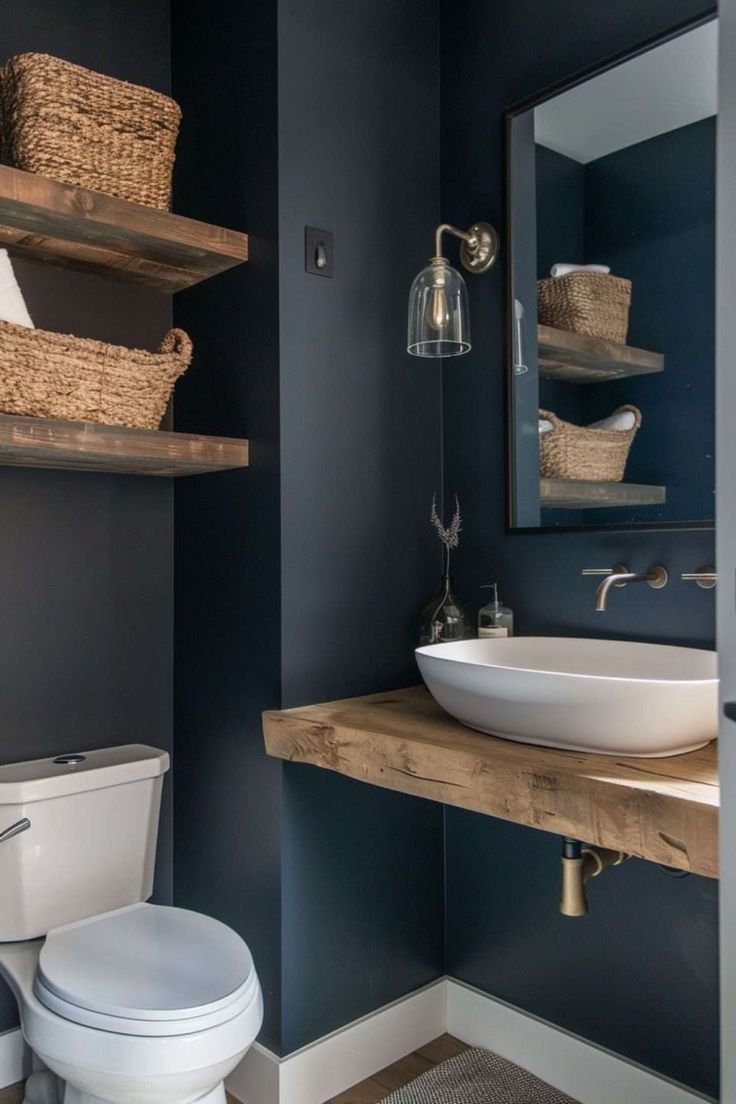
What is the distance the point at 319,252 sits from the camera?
6.27ft

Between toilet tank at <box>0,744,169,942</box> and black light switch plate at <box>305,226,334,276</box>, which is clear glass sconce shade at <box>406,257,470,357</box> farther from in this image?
toilet tank at <box>0,744,169,942</box>

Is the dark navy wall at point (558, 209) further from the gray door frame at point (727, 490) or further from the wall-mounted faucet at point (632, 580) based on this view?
the gray door frame at point (727, 490)

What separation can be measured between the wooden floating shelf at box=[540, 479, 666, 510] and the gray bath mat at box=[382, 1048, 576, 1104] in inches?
49.6

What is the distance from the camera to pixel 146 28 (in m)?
2.15

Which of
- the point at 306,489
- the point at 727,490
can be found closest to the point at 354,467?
the point at 306,489

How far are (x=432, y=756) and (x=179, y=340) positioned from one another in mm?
1028

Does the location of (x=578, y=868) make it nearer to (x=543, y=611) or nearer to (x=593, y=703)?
(x=593, y=703)

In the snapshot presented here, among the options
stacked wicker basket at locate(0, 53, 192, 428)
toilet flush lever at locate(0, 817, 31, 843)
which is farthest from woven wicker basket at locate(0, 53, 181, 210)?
toilet flush lever at locate(0, 817, 31, 843)

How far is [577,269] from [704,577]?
73cm

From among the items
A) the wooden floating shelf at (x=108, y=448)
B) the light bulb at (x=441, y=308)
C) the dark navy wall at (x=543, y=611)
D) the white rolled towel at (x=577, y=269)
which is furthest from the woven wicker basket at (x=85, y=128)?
the white rolled towel at (x=577, y=269)

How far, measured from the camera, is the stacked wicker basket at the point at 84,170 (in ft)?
5.45

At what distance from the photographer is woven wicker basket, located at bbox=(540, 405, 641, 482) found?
71.5 inches

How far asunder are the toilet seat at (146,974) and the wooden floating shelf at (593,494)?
1.12 m

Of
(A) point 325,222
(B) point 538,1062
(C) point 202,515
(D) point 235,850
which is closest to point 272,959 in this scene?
(D) point 235,850
